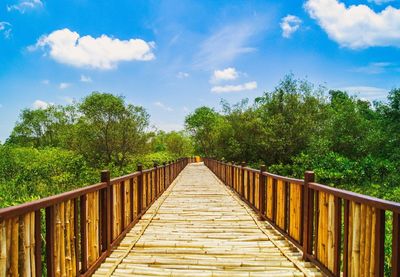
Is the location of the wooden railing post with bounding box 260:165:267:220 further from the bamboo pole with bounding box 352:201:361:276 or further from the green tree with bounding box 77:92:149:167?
the green tree with bounding box 77:92:149:167

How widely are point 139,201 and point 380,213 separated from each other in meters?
4.99

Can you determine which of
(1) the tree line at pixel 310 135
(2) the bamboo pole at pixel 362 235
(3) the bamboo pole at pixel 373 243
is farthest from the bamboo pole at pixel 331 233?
(1) the tree line at pixel 310 135

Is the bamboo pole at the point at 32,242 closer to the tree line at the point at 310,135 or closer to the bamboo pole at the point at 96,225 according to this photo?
the bamboo pole at the point at 96,225

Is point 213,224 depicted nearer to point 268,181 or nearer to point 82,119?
point 268,181

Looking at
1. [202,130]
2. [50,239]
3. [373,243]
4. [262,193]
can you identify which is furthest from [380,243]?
[202,130]

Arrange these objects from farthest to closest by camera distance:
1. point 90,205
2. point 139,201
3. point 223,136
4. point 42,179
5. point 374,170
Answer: point 223,136, point 374,170, point 42,179, point 139,201, point 90,205

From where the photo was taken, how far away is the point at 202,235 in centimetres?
528

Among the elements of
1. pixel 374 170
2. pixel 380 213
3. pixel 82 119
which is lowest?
pixel 374 170

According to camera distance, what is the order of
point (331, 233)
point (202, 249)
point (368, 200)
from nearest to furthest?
point (368, 200), point (331, 233), point (202, 249)

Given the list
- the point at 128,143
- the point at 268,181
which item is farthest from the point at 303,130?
the point at 268,181

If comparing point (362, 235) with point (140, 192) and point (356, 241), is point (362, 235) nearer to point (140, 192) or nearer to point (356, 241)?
point (356, 241)

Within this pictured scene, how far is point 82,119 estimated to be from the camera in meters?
24.8

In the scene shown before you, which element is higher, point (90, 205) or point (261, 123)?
point (261, 123)

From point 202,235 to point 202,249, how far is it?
0.75 m
